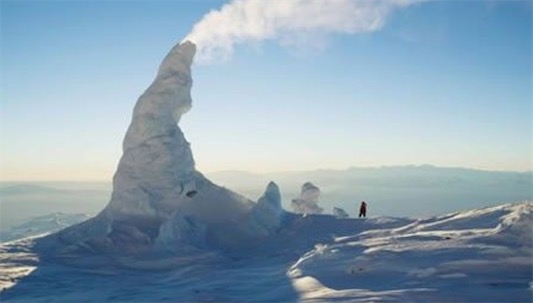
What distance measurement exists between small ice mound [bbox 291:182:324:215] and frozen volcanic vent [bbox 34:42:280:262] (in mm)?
19274

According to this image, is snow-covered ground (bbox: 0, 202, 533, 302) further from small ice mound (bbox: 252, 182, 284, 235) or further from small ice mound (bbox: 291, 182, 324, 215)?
small ice mound (bbox: 291, 182, 324, 215)

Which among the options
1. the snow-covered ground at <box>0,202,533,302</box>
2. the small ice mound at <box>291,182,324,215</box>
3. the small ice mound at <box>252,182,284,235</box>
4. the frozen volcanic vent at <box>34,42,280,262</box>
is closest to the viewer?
the snow-covered ground at <box>0,202,533,302</box>

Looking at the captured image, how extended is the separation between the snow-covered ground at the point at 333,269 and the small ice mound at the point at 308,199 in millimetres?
23685

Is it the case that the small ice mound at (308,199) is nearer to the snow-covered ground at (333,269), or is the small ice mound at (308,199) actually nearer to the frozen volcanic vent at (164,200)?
the frozen volcanic vent at (164,200)

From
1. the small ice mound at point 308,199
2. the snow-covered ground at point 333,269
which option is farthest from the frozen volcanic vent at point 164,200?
the small ice mound at point 308,199

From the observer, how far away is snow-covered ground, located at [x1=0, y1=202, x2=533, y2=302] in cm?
2070

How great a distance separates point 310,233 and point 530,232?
19.8m

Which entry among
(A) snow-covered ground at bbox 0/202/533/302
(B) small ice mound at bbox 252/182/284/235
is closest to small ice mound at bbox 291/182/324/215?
(B) small ice mound at bbox 252/182/284/235

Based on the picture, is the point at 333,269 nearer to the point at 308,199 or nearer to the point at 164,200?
the point at 164,200

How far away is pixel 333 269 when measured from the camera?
82.9 feet

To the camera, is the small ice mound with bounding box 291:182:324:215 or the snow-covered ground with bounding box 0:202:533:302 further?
the small ice mound with bounding box 291:182:324:215

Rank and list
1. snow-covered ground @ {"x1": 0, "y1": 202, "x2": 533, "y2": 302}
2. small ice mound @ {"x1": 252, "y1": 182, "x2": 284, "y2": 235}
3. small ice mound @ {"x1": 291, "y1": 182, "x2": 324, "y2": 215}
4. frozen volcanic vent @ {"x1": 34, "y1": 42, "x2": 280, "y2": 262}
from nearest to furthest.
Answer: snow-covered ground @ {"x1": 0, "y1": 202, "x2": 533, "y2": 302}, frozen volcanic vent @ {"x1": 34, "y1": 42, "x2": 280, "y2": 262}, small ice mound @ {"x1": 252, "y1": 182, "x2": 284, "y2": 235}, small ice mound @ {"x1": 291, "y1": 182, "x2": 324, "y2": 215}

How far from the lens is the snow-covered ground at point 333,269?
20703mm

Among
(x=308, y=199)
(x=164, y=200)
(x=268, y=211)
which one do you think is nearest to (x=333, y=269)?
(x=268, y=211)
